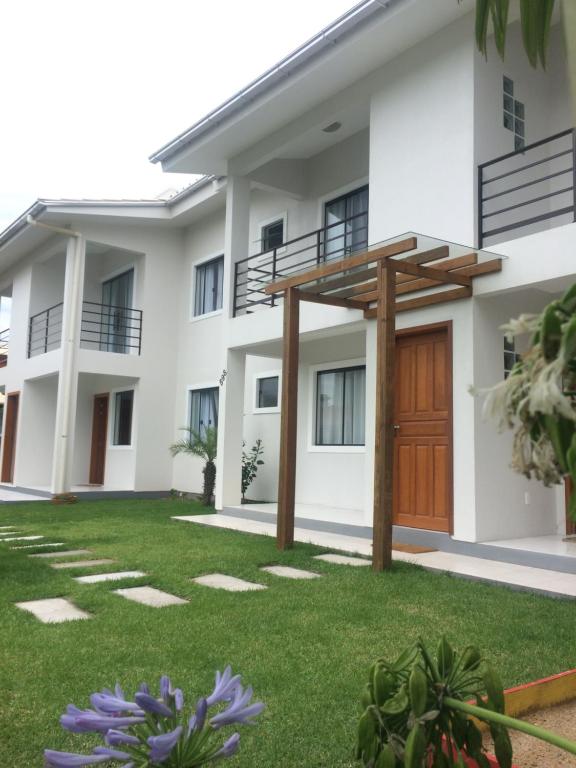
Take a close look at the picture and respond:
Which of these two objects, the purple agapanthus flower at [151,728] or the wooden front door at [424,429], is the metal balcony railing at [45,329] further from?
the purple agapanthus flower at [151,728]

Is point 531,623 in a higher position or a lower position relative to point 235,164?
lower

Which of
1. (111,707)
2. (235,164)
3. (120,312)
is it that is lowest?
(111,707)

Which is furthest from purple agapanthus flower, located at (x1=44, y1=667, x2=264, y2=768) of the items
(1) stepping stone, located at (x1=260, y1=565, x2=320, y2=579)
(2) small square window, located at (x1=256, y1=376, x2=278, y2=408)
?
(2) small square window, located at (x1=256, y1=376, x2=278, y2=408)

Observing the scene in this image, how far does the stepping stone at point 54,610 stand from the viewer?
14.3 feet

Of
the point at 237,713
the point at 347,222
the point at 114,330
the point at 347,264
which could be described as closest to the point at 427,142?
the point at 347,264

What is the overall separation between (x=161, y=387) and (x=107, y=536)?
668 centimetres

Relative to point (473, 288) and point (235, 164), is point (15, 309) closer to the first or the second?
point (235, 164)

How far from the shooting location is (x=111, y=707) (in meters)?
1.33

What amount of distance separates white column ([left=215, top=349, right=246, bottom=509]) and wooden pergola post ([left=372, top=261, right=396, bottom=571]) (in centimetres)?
470

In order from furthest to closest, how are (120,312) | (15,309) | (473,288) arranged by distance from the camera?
1. (15,309)
2. (120,312)
3. (473,288)

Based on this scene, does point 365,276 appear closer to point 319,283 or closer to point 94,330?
point 319,283

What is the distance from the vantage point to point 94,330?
1597 centimetres

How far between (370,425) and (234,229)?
14.9 ft

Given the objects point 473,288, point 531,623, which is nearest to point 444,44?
point 473,288
